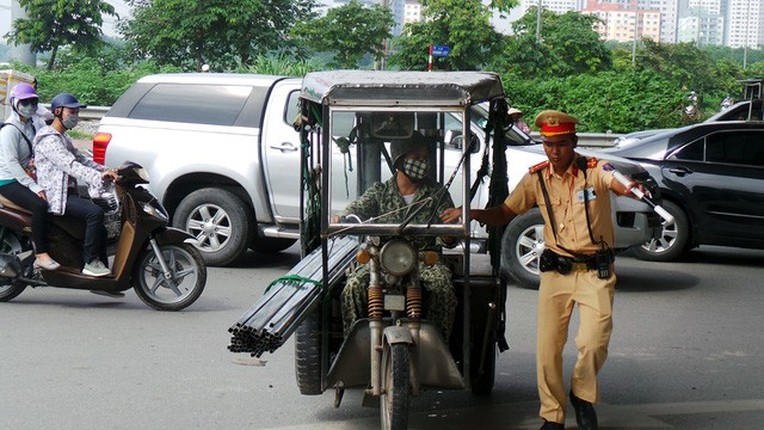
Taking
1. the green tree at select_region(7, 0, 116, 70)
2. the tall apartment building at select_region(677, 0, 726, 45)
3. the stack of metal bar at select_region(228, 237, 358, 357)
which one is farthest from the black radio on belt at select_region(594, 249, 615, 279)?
the tall apartment building at select_region(677, 0, 726, 45)

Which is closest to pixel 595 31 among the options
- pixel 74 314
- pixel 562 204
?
pixel 74 314

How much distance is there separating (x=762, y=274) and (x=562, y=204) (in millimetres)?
7678

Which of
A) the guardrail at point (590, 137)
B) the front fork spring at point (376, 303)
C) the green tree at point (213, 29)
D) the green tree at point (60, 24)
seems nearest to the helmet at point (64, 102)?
the front fork spring at point (376, 303)

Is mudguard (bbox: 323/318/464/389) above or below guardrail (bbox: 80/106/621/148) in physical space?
above

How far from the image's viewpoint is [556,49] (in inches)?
1586

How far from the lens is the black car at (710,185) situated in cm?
1384

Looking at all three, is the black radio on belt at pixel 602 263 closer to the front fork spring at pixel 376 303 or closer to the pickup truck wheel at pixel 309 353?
the front fork spring at pixel 376 303

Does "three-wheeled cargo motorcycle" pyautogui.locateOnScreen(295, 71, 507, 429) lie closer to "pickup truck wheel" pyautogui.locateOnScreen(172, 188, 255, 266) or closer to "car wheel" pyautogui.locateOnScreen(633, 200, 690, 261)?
"pickup truck wheel" pyautogui.locateOnScreen(172, 188, 255, 266)

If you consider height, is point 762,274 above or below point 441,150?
below

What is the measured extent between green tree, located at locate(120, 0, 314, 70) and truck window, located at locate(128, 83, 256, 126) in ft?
58.7

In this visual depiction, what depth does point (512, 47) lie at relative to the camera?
3631 cm

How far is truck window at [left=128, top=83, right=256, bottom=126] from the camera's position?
515 inches

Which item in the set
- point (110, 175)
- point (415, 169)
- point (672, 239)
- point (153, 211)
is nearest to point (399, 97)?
point (415, 169)

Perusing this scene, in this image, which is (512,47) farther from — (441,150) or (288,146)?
(441,150)
